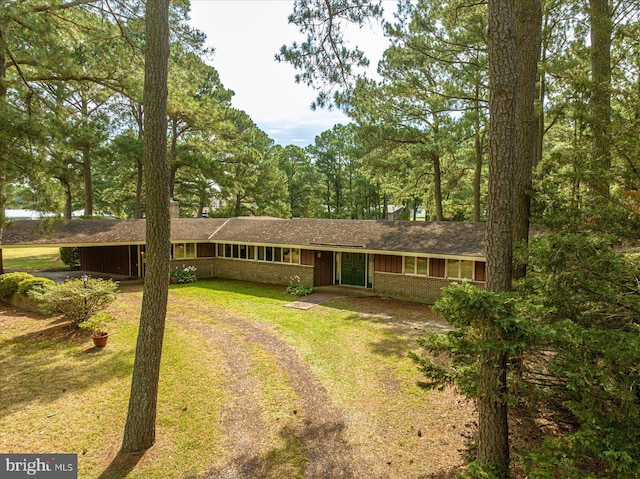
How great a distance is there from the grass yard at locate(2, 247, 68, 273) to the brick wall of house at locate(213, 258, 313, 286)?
1007 cm

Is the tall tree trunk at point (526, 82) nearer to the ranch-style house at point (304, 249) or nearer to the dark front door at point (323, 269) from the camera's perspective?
the ranch-style house at point (304, 249)

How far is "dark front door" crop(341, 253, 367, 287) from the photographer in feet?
60.5

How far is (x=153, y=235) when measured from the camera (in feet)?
20.1

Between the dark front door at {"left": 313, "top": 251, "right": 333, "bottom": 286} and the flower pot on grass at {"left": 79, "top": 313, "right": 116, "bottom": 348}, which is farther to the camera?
the dark front door at {"left": 313, "top": 251, "right": 333, "bottom": 286}

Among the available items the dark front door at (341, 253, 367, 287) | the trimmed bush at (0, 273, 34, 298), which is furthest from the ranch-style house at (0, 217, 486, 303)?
the trimmed bush at (0, 273, 34, 298)

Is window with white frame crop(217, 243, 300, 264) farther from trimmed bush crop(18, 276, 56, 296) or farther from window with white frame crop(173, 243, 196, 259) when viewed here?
trimmed bush crop(18, 276, 56, 296)

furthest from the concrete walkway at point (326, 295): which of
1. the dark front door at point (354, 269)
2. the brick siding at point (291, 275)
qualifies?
the brick siding at point (291, 275)

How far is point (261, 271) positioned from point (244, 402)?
13.0 m

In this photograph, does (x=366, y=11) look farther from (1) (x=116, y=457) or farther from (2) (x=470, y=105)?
(2) (x=470, y=105)

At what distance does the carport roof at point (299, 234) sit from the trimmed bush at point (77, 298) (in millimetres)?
2821

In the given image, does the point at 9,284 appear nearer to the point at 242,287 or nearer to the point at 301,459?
the point at 242,287

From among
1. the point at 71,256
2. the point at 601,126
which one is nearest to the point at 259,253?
the point at 71,256

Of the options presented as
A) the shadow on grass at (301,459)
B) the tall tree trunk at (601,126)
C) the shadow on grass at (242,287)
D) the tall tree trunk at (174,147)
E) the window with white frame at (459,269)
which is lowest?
the shadow on grass at (301,459)

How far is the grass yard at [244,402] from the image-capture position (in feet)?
18.6
